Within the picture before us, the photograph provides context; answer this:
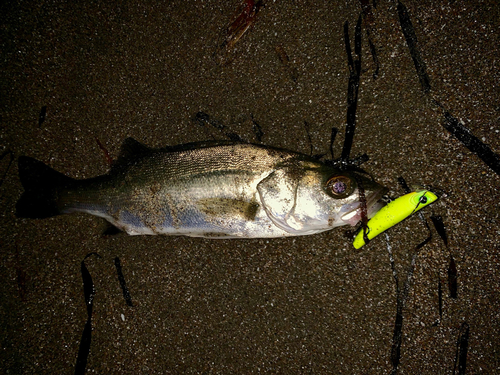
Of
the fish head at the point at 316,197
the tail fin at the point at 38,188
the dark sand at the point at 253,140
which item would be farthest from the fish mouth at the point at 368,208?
the tail fin at the point at 38,188

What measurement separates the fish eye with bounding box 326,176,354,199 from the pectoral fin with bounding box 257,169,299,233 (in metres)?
0.28

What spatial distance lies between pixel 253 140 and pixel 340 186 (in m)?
1.07

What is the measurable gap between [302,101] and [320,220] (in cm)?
125

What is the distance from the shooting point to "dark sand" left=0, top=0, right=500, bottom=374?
2.12 m

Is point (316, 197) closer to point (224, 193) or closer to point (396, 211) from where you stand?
point (396, 211)

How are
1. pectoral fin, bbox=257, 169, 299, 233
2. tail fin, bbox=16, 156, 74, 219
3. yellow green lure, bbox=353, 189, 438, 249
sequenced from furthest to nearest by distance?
tail fin, bbox=16, 156, 74, 219, pectoral fin, bbox=257, 169, 299, 233, yellow green lure, bbox=353, 189, 438, 249

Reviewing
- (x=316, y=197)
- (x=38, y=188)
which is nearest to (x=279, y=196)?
(x=316, y=197)

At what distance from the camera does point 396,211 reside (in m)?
1.91

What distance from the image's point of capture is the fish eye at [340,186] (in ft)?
6.31

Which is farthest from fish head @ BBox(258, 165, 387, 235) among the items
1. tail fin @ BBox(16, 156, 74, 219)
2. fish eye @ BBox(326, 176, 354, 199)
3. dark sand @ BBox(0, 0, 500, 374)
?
tail fin @ BBox(16, 156, 74, 219)

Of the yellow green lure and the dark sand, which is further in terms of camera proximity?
the dark sand

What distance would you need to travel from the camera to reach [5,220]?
10.1 feet

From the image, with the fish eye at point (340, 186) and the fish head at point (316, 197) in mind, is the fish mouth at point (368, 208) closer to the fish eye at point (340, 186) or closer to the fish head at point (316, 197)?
the fish head at point (316, 197)

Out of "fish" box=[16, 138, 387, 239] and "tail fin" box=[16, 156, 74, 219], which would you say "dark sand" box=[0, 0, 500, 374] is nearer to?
"tail fin" box=[16, 156, 74, 219]
